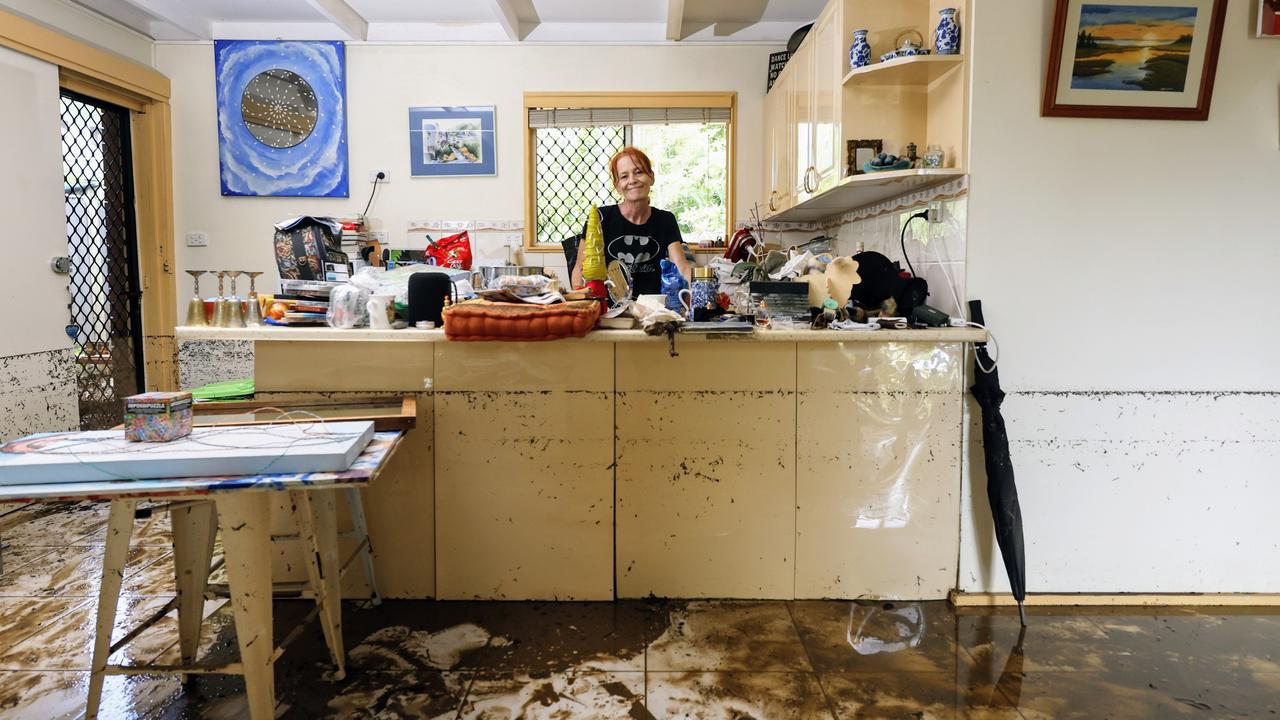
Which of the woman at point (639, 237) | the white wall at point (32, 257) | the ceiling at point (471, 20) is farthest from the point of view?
the ceiling at point (471, 20)

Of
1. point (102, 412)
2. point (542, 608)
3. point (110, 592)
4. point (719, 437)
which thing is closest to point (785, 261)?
point (719, 437)

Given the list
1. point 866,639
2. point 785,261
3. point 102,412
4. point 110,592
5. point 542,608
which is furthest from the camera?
point 102,412

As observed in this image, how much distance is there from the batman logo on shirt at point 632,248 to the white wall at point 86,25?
3.21m

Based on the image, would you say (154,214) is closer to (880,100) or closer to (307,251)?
(307,251)

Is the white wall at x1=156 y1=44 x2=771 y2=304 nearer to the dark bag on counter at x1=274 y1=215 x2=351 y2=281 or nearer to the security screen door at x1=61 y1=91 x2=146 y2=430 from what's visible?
the security screen door at x1=61 y1=91 x2=146 y2=430

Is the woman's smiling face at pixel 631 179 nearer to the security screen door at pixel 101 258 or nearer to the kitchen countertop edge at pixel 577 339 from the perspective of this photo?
the kitchen countertop edge at pixel 577 339

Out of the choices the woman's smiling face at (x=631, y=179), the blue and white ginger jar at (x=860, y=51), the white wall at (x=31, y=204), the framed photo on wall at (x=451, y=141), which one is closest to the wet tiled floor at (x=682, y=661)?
the white wall at (x=31, y=204)

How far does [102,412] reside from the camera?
4266mm

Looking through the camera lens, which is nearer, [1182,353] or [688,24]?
[1182,353]

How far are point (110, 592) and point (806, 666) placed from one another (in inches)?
70.7

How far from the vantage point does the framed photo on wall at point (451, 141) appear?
4617 millimetres

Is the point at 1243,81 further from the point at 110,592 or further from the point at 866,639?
the point at 110,592

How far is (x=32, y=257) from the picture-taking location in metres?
3.59

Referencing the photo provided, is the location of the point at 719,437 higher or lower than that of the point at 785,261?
lower
